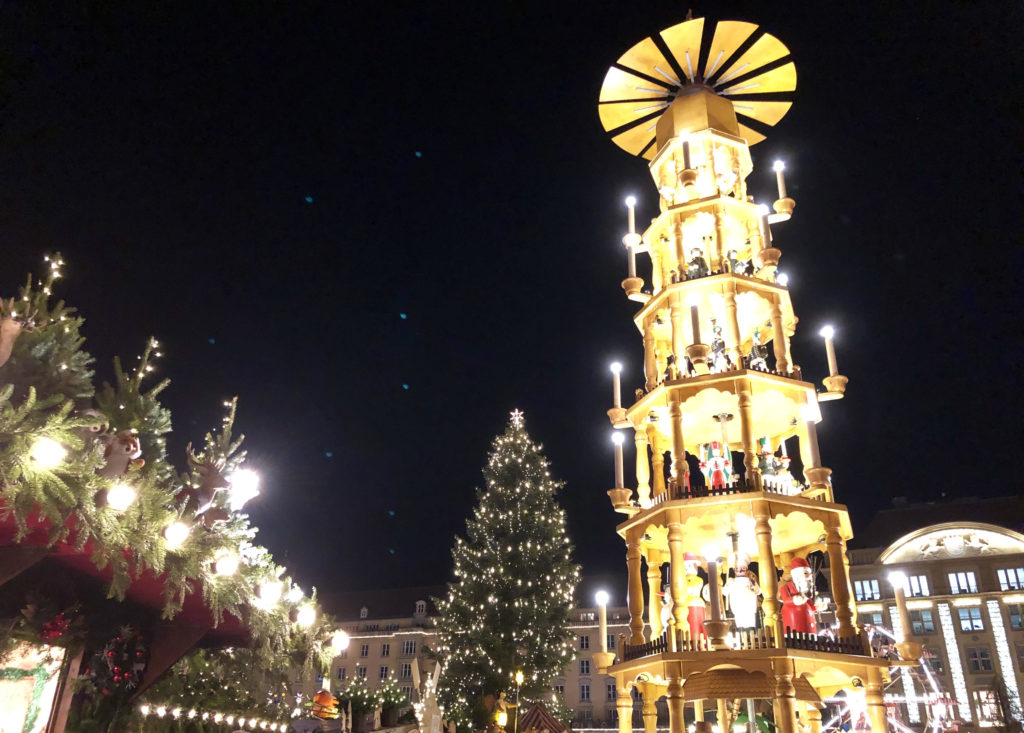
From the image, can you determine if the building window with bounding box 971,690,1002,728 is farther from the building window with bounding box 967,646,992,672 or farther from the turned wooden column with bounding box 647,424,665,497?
the turned wooden column with bounding box 647,424,665,497

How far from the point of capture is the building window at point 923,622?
5234cm

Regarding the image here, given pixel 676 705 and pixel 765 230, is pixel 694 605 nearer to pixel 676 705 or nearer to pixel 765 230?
pixel 676 705

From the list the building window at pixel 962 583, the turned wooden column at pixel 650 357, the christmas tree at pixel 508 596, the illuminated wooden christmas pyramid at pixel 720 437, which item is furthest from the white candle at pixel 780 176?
the building window at pixel 962 583

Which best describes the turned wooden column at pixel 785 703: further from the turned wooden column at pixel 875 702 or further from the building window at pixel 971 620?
the building window at pixel 971 620

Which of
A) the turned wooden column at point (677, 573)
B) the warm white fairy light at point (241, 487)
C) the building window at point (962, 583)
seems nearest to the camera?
the warm white fairy light at point (241, 487)

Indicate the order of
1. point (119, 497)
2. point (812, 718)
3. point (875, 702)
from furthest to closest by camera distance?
point (812, 718), point (875, 702), point (119, 497)

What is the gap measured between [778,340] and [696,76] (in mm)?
6398

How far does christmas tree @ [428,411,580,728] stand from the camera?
89.1ft

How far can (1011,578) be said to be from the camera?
5159cm

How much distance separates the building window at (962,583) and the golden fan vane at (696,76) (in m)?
50.4

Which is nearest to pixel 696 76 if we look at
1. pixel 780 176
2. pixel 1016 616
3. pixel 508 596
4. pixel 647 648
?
pixel 780 176

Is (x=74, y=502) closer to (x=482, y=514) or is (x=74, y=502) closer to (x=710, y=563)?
(x=710, y=563)

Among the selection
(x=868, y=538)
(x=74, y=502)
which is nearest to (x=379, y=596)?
(x=868, y=538)

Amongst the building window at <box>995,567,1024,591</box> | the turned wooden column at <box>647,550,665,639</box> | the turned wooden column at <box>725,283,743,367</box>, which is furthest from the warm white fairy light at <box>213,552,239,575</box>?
the building window at <box>995,567,1024,591</box>
